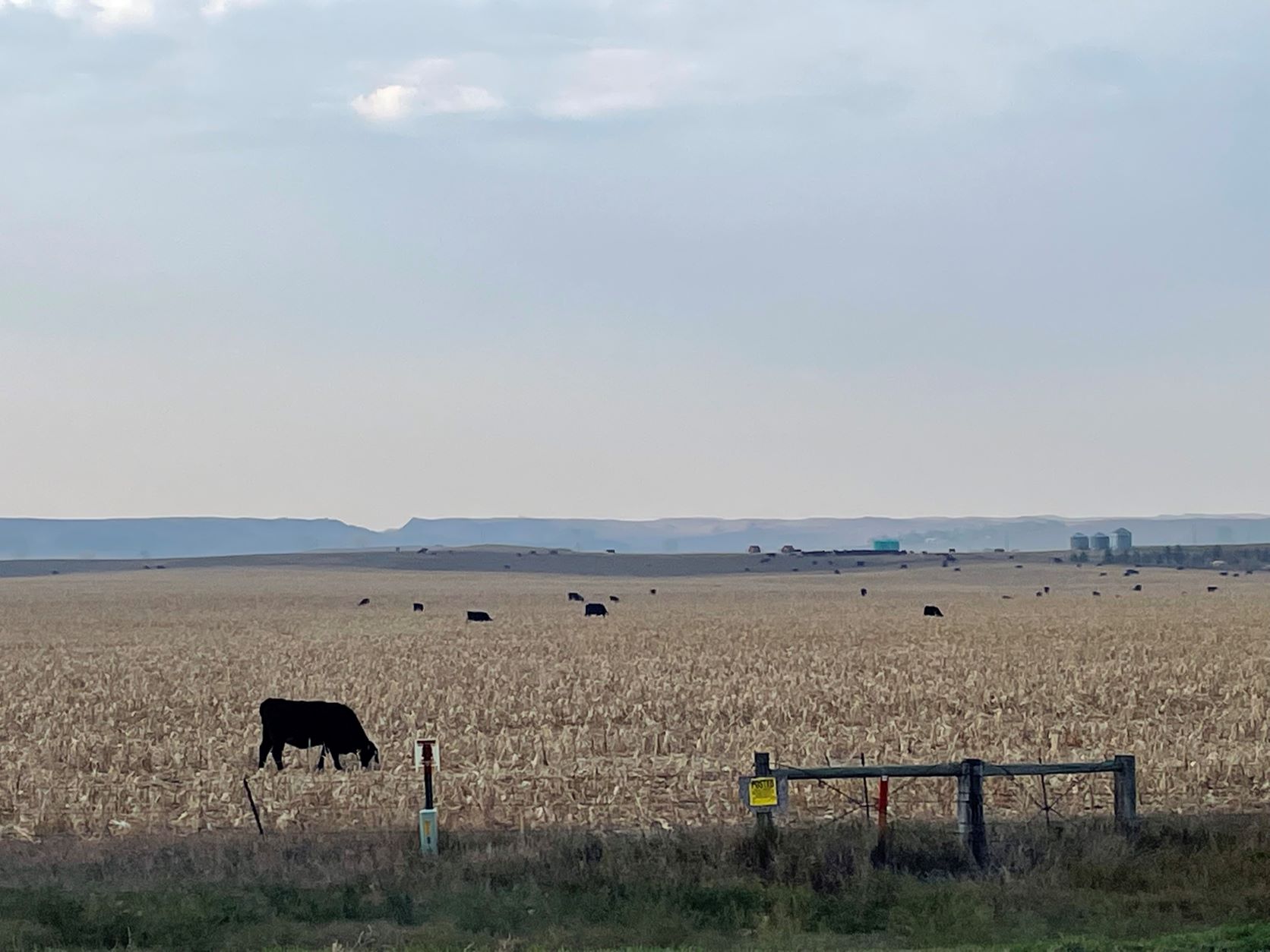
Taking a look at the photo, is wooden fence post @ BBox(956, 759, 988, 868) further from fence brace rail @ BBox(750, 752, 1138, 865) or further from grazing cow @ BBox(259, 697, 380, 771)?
grazing cow @ BBox(259, 697, 380, 771)

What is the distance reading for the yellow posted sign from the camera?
40.3ft

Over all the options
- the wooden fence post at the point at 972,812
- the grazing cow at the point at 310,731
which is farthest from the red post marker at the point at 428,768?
the grazing cow at the point at 310,731

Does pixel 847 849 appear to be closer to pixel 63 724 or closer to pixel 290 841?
pixel 290 841

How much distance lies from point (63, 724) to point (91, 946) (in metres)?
13.5

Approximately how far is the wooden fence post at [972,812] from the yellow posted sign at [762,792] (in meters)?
1.52

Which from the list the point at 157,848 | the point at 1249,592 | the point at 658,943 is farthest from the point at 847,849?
the point at 1249,592

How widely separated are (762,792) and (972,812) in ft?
5.55

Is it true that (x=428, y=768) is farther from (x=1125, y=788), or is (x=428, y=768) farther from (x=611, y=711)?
(x=611, y=711)

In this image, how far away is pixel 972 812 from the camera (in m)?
12.0

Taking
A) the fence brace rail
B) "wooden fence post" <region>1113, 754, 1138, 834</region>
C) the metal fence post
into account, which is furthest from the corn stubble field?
the fence brace rail

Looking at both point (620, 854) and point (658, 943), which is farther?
point (620, 854)

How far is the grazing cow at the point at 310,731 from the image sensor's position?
19062 mm

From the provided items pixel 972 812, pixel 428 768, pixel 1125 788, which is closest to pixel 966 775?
pixel 972 812

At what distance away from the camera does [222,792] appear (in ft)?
55.3
